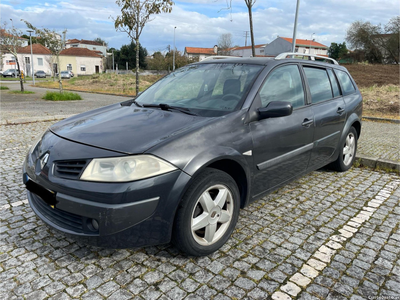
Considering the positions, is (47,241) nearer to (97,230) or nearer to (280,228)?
(97,230)

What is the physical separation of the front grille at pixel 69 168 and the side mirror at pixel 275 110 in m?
1.64

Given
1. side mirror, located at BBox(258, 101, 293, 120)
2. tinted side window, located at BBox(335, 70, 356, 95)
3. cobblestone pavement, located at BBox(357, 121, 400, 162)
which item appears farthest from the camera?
cobblestone pavement, located at BBox(357, 121, 400, 162)

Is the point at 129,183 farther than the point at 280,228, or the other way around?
the point at 280,228

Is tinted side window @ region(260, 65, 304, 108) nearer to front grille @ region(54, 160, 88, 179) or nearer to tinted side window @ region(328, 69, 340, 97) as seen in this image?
tinted side window @ region(328, 69, 340, 97)

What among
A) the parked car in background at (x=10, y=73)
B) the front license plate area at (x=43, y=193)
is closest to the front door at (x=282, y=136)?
the front license plate area at (x=43, y=193)

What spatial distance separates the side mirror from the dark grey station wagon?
0.01m

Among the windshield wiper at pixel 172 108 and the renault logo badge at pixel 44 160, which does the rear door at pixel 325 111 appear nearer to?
the windshield wiper at pixel 172 108

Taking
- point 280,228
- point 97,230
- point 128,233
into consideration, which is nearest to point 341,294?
point 280,228

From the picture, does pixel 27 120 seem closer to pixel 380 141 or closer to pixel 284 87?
pixel 284 87

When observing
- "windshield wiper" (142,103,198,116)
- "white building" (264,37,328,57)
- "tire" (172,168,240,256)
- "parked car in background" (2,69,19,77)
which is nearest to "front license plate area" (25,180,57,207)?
"tire" (172,168,240,256)

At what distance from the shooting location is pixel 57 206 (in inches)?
92.6

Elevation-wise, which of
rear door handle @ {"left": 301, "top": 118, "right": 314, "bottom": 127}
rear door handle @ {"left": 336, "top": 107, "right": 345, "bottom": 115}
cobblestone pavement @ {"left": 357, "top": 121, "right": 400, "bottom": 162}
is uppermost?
rear door handle @ {"left": 336, "top": 107, "right": 345, "bottom": 115}

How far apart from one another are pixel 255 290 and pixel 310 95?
2.52 m

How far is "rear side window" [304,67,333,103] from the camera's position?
3994mm
